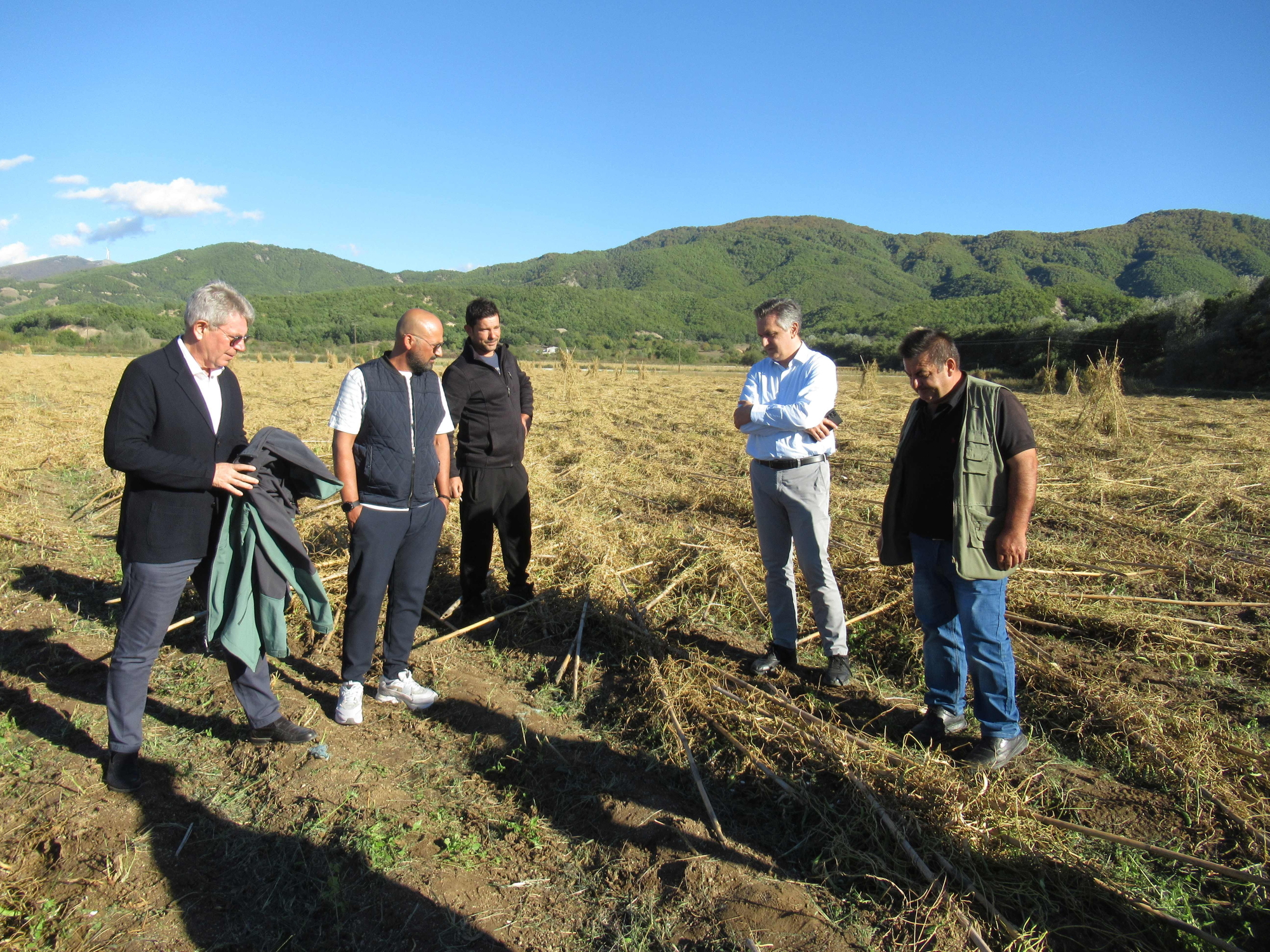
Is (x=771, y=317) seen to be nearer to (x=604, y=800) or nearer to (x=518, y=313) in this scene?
(x=604, y=800)

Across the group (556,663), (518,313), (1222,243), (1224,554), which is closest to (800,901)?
(556,663)

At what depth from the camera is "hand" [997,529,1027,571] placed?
2.74 m

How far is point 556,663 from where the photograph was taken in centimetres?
401

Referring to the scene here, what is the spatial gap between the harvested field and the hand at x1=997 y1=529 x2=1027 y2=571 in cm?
86

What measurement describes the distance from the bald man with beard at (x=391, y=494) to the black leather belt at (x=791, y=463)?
170 cm

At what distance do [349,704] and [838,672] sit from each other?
2.49 metres

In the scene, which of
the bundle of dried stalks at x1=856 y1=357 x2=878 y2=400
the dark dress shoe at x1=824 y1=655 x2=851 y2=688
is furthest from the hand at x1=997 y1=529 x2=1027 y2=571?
the bundle of dried stalks at x1=856 y1=357 x2=878 y2=400

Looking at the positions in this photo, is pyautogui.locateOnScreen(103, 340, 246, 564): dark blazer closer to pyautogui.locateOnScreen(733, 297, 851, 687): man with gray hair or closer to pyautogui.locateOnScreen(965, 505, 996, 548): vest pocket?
pyautogui.locateOnScreen(733, 297, 851, 687): man with gray hair

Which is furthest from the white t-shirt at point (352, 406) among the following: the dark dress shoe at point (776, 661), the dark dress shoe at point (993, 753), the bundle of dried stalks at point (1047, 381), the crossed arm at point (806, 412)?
A: the bundle of dried stalks at point (1047, 381)

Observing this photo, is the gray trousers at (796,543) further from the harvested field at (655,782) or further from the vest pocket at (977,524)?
the vest pocket at (977,524)

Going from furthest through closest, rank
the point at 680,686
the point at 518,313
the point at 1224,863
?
the point at 518,313, the point at 680,686, the point at 1224,863

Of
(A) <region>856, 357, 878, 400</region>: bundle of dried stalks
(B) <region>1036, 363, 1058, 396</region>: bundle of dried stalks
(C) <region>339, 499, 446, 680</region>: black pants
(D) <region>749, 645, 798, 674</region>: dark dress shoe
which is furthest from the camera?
(B) <region>1036, 363, 1058, 396</region>: bundle of dried stalks

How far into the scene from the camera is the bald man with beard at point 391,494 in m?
3.14

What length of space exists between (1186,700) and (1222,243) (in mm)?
140817
